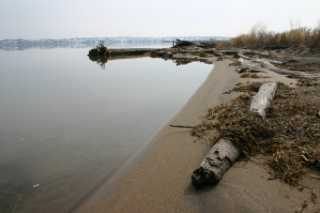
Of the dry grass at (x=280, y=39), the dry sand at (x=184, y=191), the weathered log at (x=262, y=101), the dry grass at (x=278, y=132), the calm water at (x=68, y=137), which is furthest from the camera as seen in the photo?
the dry grass at (x=280, y=39)

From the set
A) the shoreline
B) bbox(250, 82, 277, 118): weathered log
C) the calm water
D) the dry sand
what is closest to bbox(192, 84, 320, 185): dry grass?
bbox(250, 82, 277, 118): weathered log

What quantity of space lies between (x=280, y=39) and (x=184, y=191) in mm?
29695

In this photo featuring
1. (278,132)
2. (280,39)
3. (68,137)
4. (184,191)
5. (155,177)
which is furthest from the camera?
(280,39)

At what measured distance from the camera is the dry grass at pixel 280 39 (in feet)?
65.5

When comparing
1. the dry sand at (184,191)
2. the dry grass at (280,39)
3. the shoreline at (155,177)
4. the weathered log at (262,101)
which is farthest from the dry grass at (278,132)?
the dry grass at (280,39)

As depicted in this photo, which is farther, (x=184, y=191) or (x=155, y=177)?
(x=155, y=177)

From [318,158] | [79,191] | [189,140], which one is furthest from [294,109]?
[79,191]

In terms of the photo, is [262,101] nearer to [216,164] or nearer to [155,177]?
[216,164]

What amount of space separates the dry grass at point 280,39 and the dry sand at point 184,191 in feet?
65.9

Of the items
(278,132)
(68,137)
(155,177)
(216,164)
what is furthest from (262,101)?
(68,137)

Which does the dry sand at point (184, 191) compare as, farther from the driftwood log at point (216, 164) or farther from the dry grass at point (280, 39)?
the dry grass at point (280, 39)

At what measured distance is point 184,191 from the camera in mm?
2766

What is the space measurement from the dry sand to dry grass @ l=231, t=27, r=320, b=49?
65.9 feet

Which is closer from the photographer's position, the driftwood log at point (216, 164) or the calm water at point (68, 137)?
the driftwood log at point (216, 164)
